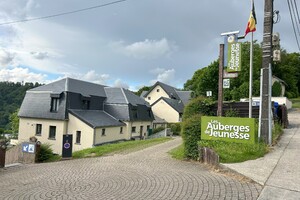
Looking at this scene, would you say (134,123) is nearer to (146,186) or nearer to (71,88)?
(71,88)

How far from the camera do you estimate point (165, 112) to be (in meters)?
50.2

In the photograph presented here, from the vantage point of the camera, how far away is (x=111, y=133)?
3203cm

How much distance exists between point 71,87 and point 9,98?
8282 cm

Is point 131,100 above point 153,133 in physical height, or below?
above

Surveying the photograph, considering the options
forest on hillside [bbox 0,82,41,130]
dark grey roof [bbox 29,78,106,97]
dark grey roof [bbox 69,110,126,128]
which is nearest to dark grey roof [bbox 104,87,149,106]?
dark grey roof [bbox 29,78,106,97]

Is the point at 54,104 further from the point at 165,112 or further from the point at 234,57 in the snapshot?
the point at 234,57

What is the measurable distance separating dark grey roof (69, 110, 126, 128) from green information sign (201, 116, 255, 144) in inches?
793

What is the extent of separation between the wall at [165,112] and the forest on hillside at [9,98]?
59.4m

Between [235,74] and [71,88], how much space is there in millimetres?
23922

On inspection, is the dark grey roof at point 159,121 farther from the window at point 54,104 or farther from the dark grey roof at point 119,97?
the window at point 54,104

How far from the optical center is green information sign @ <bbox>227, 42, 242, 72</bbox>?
11758 mm

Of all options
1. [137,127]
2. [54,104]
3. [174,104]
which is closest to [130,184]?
[54,104]

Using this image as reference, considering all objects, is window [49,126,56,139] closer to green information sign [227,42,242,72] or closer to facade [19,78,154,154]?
facade [19,78,154,154]

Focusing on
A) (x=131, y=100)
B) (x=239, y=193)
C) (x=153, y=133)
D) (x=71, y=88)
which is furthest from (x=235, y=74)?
(x=153, y=133)
